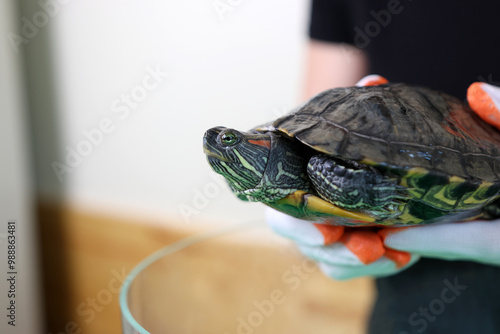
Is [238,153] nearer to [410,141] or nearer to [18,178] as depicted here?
[410,141]

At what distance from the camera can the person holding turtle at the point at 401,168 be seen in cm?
81

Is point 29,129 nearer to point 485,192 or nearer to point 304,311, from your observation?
point 304,311

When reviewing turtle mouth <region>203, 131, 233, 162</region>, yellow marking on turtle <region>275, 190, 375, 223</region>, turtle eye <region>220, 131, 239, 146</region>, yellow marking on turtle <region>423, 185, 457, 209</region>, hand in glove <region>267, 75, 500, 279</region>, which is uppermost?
turtle eye <region>220, 131, 239, 146</region>

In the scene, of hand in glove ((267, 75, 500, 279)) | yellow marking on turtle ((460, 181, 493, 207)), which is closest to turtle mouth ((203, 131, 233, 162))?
hand in glove ((267, 75, 500, 279))

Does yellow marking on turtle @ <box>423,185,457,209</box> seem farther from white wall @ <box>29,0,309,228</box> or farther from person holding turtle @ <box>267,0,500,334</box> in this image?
white wall @ <box>29,0,309,228</box>

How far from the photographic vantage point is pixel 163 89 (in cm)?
233

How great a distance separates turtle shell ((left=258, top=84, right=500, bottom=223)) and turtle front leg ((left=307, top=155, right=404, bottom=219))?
0.07 ft

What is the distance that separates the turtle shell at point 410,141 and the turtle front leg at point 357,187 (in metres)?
0.02

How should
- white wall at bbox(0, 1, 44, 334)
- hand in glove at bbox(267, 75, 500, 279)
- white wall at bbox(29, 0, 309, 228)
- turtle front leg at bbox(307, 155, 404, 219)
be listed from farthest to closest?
white wall at bbox(0, 1, 44, 334) < white wall at bbox(29, 0, 309, 228) < hand in glove at bbox(267, 75, 500, 279) < turtle front leg at bbox(307, 155, 404, 219)

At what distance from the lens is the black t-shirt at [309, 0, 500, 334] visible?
127 centimetres

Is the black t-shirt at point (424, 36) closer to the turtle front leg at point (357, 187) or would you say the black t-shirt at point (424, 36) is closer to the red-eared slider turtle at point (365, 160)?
the red-eared slider turtle at point (365, 160)

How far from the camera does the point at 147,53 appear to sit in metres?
2.33

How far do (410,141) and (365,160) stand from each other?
0.12m

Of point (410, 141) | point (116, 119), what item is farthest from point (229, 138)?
point (116, 119)
